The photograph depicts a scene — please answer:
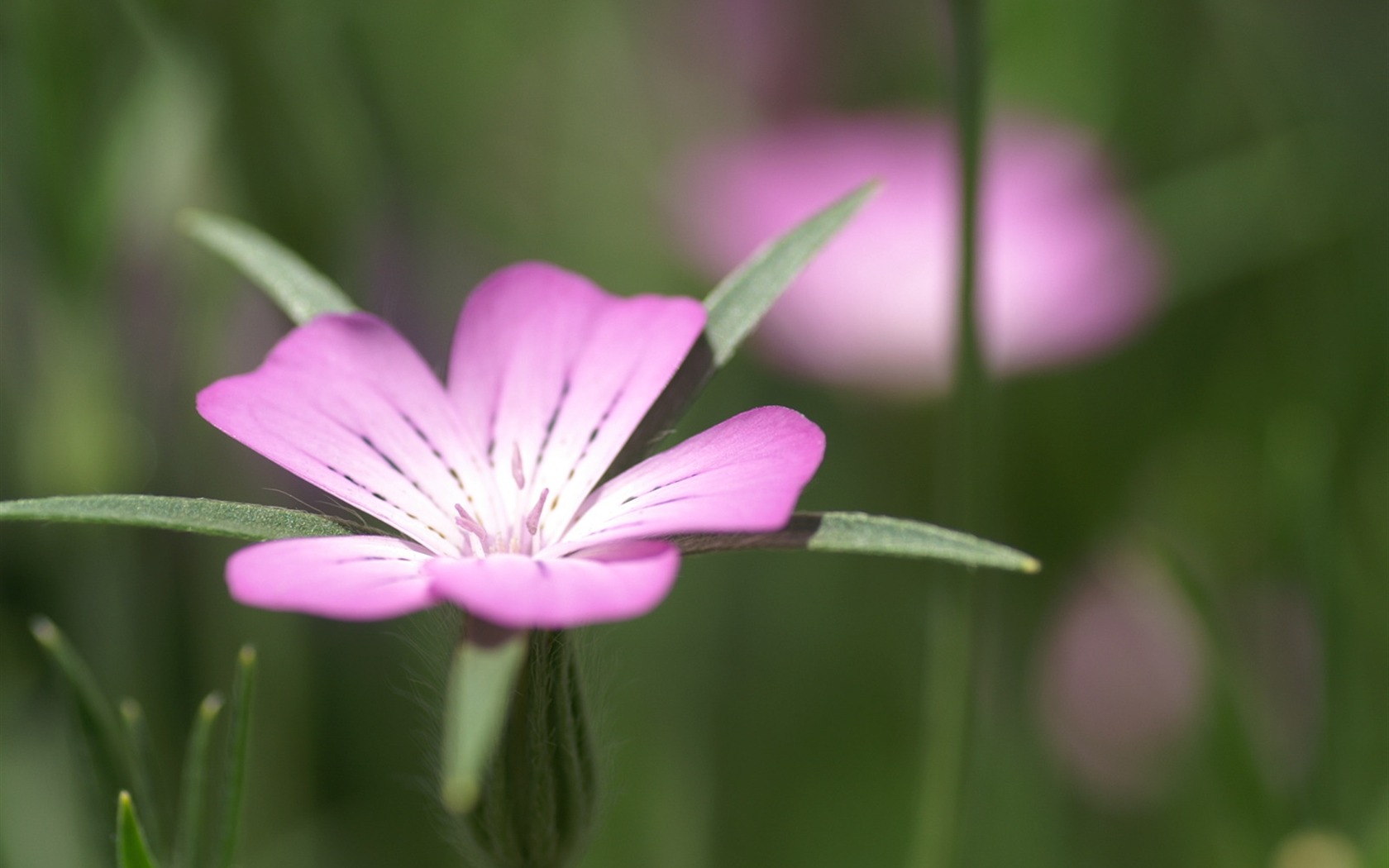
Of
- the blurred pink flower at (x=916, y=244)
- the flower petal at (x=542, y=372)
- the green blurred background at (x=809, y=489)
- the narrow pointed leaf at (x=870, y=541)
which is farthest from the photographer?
the blurred pink flower at (x=916, y=244)

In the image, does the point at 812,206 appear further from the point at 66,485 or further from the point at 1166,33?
the point at 66,485

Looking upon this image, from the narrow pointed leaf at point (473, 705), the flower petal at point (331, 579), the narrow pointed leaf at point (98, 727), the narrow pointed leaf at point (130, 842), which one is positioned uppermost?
the flower petal at point (331, 579)

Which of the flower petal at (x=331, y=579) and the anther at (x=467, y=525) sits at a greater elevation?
the anther at (x=467, y=525)

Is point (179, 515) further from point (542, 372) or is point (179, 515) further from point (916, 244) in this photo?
point (916, 244)

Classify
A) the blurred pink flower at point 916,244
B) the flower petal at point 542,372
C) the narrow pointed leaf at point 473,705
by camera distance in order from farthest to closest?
the blurred pink flower at point 916,244, the flower petal at point 542,372, the narrow pointed leaf at point 473,705

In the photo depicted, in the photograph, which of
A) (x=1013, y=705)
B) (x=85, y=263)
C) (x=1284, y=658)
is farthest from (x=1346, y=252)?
(x=85, y=263)

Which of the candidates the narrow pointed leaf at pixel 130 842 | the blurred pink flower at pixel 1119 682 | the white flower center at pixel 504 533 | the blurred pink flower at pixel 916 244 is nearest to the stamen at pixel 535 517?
the white flower center at pixel 504 533

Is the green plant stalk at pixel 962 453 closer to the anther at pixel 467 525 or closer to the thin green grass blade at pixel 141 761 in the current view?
the anther at pixel 467 525
